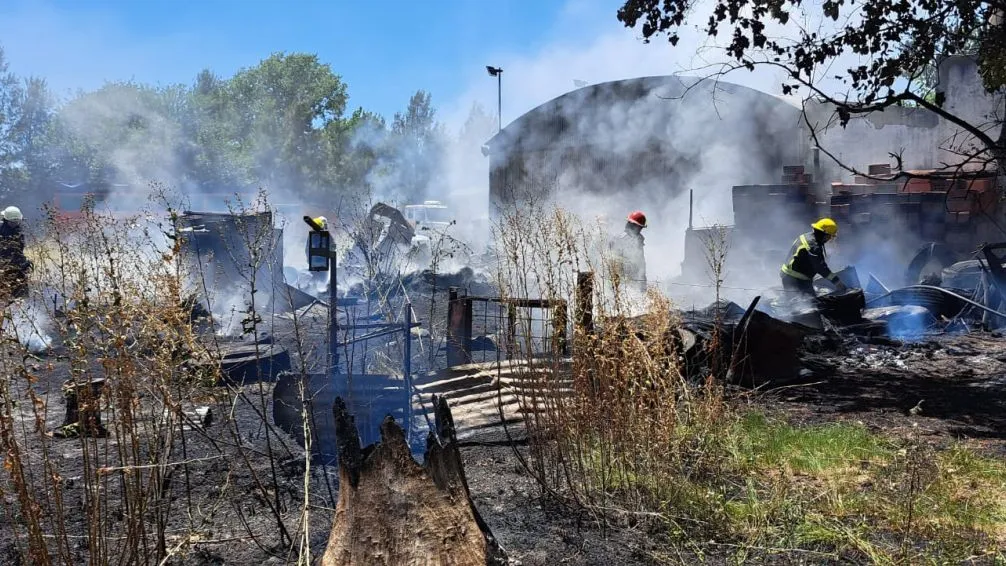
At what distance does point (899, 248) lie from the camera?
1384cm

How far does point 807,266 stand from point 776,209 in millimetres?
6117

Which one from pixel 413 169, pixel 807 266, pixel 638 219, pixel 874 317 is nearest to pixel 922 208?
pixel 874 317

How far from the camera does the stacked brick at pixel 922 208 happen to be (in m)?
13.4

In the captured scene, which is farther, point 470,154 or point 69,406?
point 470,154

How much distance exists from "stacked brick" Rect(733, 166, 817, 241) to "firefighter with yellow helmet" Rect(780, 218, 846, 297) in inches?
212

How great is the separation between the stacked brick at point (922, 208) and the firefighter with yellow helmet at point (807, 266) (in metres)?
3.87

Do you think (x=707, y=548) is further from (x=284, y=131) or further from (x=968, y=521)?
(x=284, y=131)

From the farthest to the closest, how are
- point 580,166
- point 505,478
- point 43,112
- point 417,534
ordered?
point 43,112 → point 580,166 → point 505,478 → point 417,534

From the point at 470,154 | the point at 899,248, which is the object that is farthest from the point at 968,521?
the point at 470,154

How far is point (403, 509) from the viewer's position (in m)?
2.99

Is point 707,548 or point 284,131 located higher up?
point 284,131

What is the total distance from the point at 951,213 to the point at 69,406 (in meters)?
13.8

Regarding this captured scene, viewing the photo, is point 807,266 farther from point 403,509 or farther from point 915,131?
point 915,131

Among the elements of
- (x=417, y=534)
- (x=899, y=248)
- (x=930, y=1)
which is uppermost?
(x=930, y=1)
